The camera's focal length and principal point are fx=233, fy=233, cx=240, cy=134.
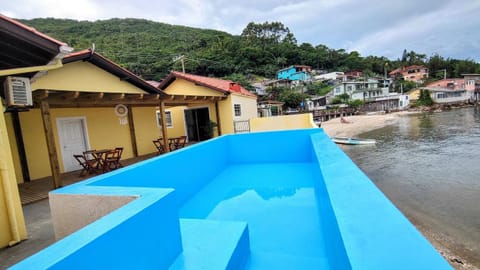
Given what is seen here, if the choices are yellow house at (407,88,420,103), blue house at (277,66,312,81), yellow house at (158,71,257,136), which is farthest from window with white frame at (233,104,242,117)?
yellow house at (407,88,420,103)

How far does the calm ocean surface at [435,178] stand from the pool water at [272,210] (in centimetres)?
387

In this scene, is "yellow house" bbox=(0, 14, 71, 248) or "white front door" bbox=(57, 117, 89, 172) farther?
"white front door" bbox=(57, 117, 89, 172)

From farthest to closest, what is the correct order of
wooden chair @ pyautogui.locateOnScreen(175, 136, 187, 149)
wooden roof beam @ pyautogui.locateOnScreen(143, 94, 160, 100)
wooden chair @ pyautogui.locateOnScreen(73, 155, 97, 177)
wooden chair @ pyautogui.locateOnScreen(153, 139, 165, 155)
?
wooden chair @ pyautogui.locateOnScreen(175, 136, 187, 149) → wooden chair @ pyautogui.locateOnScreen(153, 139, 165, 155) → wooden roof beam @ pyautogui.locateOnScreen(143, 94, 160, 100) → wooden chair @ pyautogui.locateOnScreen(73, 155, 97, 177)

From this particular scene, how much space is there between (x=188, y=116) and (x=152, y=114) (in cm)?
312

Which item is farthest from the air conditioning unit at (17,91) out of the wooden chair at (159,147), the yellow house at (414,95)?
the yellow house at (414,95)

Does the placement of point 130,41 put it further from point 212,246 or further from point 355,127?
point 212,246

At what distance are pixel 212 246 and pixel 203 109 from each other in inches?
458

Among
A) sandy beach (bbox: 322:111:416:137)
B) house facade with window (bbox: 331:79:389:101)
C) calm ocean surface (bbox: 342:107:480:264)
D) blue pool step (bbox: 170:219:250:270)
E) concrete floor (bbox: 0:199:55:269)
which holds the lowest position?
calm ocean surface (bbox: 342:107:480:264)

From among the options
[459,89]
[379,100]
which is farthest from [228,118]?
[459,89]

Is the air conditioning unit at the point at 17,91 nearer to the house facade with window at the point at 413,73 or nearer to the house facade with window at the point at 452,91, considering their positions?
the house facade with window at the point at 452,91

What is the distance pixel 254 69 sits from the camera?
169 ft

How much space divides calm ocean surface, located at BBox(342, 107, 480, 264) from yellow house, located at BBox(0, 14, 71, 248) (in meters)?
8.05

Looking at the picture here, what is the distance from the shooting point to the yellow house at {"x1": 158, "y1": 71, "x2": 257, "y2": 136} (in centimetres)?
1268

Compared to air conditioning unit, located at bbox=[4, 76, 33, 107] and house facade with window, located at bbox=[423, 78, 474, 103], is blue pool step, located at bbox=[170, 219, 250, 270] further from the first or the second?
house facade with window, located at bbox=[423, 78, 474, 103]
